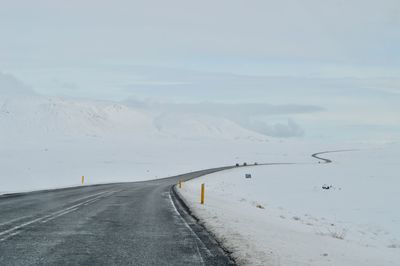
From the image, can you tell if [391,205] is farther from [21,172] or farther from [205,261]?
[21,172]

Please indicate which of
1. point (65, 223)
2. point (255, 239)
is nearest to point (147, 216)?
point (65, 223)

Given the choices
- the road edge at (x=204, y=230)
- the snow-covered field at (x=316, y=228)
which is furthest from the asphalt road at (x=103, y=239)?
the snow-covered field at (x=316, y=228)

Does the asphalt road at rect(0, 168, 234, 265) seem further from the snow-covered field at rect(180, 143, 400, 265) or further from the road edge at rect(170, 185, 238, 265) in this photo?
the snow-covered field at rect(180, 143, 400, 265)

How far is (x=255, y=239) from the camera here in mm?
11562

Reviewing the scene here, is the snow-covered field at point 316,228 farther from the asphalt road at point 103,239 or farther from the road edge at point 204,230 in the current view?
the asphalt road at point 103,239

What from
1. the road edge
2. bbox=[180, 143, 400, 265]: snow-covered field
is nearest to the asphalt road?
the road edge

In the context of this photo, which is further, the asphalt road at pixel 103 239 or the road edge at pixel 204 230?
the road edge at pixel 204 230

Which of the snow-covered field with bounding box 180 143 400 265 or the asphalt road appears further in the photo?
the snow-covered field with bounding box 180 143 400 265

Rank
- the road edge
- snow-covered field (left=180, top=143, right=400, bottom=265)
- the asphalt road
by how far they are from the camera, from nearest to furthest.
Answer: the asphalt road, snow-covered field (left=180, top=143, right=400, bottom=265), the road edge

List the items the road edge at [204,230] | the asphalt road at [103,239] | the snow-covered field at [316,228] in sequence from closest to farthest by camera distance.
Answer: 1. the asphalt road at [103,239]
2. the snow-covered field at [316,228]
3. the road edge at [204,230]

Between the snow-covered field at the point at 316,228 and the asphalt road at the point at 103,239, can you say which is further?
the snow-covered field at the point at 316,228

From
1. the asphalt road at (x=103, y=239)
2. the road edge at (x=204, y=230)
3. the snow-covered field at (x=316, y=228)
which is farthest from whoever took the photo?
the road edge at (x=204, y=230)

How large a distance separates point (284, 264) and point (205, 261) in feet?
4.61

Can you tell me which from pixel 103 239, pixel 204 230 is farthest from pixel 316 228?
pixel 103 239
